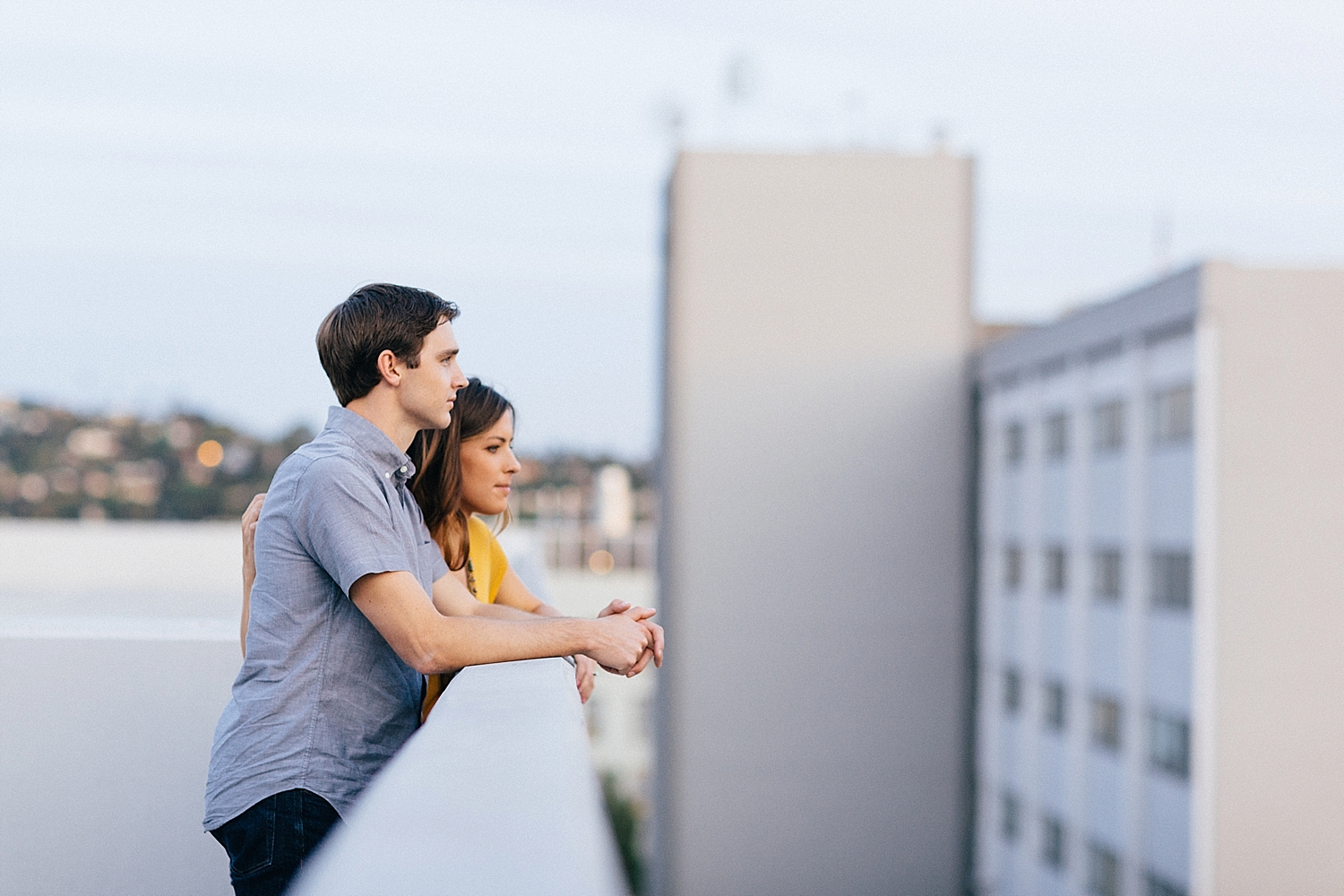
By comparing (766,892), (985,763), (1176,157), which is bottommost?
(766,892)

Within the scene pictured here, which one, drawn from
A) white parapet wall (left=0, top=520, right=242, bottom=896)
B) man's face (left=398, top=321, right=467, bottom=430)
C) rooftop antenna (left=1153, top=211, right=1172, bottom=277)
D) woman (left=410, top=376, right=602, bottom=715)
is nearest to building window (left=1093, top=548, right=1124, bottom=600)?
rooftop antenna (left=1153, top=211, right=1172, bottom=277)

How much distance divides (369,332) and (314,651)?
0.46 meters

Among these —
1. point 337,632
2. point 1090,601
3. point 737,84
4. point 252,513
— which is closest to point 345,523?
point 337,632

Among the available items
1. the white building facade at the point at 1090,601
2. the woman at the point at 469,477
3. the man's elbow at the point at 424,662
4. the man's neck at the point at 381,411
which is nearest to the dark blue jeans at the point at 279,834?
the man's elbow at the point at 424,662

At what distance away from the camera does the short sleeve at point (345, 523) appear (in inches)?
67.9

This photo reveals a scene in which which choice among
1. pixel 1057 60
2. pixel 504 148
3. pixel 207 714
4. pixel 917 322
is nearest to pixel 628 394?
pixel 504 148

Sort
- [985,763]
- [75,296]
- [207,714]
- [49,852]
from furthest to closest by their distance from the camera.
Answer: [75,296]
[985,763]
[207,714]
[49,852]

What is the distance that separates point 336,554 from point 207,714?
1694 millimetres

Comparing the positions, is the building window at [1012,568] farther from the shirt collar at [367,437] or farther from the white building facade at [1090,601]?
the shirt collar at [367,437]

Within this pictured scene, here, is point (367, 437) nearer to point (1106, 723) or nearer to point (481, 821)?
point (481, 821)

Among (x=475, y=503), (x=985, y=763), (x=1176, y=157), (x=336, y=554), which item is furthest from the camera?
(x=1176, y=157)

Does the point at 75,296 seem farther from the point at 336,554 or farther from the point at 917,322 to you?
the point at 336,554

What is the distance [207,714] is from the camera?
3.21 metres

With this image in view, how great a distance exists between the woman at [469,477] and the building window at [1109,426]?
18881 mm
